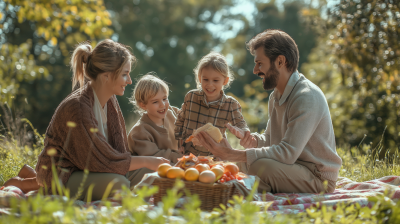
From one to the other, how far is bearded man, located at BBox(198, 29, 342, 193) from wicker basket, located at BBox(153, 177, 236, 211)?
0.65m

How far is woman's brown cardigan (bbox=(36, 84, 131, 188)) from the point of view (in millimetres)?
3270

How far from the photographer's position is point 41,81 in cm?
1877

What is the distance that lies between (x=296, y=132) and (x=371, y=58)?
16.8 feet

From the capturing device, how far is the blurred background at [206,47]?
707cm

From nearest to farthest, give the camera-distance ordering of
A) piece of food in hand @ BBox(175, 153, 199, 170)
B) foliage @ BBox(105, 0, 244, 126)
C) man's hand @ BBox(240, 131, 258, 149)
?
piece of food in hand @ BBox(175, 153, 199, 170) → man's hand @ BBox(240, 131, 258, 149) → foliage @ BBox(105, 0, 244, 126)

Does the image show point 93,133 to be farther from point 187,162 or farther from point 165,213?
point 165,213

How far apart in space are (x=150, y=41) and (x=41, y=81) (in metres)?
7.23

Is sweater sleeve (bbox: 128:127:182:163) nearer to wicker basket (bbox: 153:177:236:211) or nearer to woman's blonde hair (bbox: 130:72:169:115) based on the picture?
woman's blonde hair (bbox: 130:72:169:115)

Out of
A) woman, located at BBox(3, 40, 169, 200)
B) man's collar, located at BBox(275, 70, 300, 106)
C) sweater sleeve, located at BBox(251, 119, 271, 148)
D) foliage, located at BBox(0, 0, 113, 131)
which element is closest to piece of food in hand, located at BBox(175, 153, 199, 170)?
woman, located at BBox(3, 40, 169, 200)

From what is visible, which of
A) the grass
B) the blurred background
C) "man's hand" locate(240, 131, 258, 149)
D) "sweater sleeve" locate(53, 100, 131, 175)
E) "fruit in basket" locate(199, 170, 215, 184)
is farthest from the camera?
the blurred background

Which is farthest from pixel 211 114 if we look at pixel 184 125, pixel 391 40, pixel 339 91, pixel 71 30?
pixel 71 30

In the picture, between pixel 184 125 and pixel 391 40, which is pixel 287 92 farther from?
pixel 391 40

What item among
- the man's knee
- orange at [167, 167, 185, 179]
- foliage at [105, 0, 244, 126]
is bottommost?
the man's knee

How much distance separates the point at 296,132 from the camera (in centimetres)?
327
